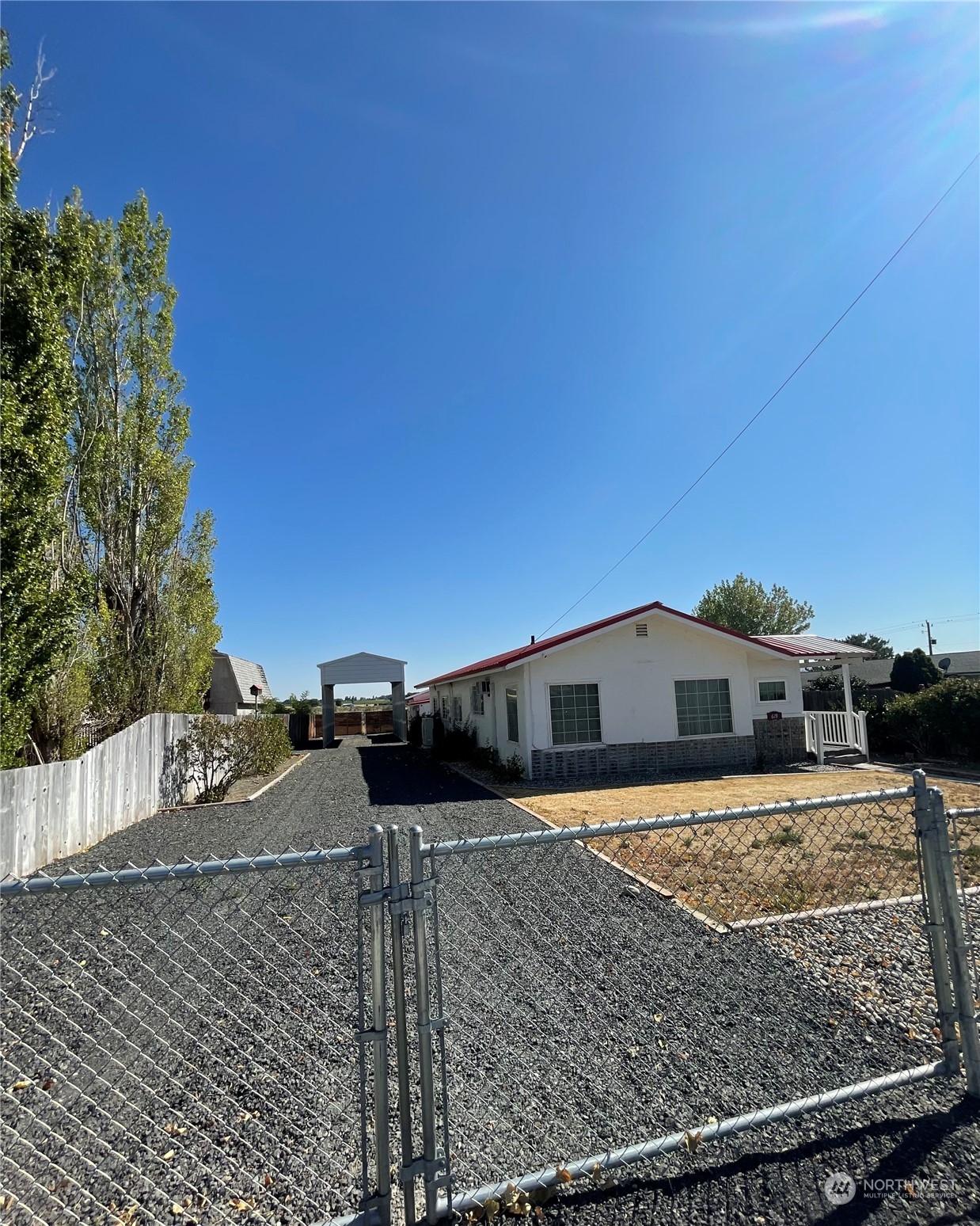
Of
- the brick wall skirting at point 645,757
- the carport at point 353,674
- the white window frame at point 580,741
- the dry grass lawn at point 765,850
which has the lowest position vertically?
the dry grass lawn at point 765,850

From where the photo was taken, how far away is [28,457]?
7.93 meters

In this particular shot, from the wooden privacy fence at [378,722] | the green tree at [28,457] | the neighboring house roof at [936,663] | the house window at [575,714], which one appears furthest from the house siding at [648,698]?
the wooden privacy fence at [378,722]

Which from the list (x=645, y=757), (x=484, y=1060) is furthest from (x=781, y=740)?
(x=484, y=1060)

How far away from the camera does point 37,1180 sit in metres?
2.25

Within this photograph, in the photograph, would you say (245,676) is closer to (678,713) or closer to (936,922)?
(678,713)

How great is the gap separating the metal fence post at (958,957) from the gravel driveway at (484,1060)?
0.16 m

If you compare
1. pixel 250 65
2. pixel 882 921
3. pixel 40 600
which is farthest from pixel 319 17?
pixel 882 921

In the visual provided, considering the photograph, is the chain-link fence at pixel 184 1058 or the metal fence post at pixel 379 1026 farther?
the chain-link fence at pixel 184 1058

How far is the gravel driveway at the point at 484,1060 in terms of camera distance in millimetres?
2129

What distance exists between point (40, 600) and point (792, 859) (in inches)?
390

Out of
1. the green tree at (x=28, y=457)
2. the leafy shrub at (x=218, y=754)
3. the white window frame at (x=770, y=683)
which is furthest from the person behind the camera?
the white window frame at (x=770, y=683)

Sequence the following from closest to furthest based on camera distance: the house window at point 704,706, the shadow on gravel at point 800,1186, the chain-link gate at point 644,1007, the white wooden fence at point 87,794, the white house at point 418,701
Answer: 1. the shadow on gravel at point 800,1186
2. the chain-link gate at point 644,1007
3. the white wooden fence at point 87,794
4. the house window at point 704,706
5. the white house at point 418,701

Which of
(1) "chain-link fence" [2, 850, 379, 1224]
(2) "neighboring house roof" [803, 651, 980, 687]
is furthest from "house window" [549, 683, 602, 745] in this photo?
(2) "neighboring house roof" [803, 651, 980, 687]

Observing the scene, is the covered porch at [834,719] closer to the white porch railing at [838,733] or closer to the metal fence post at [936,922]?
the white porch railing at [838,733]
